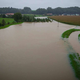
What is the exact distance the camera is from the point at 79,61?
5.66 metres

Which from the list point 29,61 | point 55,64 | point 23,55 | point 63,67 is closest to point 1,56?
point 23,55

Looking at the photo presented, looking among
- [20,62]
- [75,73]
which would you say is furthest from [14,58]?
[75,73]

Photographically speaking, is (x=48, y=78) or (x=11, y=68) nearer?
(x=48, y=78)

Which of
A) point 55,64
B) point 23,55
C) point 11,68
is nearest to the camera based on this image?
point 11,68

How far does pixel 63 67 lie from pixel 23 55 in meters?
2.89

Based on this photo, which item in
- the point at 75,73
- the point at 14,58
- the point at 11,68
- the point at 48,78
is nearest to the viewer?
the point at 48,78

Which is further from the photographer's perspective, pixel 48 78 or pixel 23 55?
pixel 23 55

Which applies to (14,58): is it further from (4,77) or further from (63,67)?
(63,67)

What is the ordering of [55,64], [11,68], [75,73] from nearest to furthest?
[75,73] → [11,68] → [55,64]

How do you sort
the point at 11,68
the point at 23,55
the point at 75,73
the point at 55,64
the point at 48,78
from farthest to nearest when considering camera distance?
the point at 23,55
the point at 55,64
the point at 11,68
the point at 75,73
the point at 48,78

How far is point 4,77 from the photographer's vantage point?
4453 mm

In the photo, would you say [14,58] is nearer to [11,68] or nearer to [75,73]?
[11,68]

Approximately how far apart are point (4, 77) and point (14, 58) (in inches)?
68.2

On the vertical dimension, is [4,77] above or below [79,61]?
below
